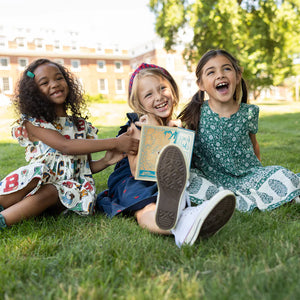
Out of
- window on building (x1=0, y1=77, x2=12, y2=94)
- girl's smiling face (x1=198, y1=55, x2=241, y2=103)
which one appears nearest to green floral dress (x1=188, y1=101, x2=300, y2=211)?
girl's smiling face (x1=198, y1=55, x2=241, y2=103)

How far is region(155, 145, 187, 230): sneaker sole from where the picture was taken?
5.48ft

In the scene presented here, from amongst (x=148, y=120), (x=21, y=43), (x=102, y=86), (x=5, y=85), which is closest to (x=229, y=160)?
(x=148, y=120)

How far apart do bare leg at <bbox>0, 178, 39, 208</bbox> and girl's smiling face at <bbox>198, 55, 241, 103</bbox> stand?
1.46 meters

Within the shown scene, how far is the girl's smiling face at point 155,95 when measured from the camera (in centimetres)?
243

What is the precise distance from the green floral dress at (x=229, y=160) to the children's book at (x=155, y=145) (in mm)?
383

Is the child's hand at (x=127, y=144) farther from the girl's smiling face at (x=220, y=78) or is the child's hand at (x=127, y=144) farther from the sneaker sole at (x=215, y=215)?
the sneaker sole at (x=215, y=215)

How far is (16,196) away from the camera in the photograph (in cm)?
221

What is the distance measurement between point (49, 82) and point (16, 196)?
2.86 feet

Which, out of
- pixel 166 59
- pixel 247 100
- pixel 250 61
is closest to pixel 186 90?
pixel 166 59

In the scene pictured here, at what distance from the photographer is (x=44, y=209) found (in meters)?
2.23

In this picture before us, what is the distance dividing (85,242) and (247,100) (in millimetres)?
1820

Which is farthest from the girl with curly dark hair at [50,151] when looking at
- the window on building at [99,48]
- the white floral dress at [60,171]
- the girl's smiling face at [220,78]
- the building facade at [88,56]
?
the window on building at [99,48]

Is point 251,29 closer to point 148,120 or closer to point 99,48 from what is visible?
point 148,120

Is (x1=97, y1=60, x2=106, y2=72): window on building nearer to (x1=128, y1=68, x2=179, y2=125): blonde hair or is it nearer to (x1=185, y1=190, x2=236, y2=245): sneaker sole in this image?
(x1=128, y1=68, x2=179, y2=125): blonde hair
